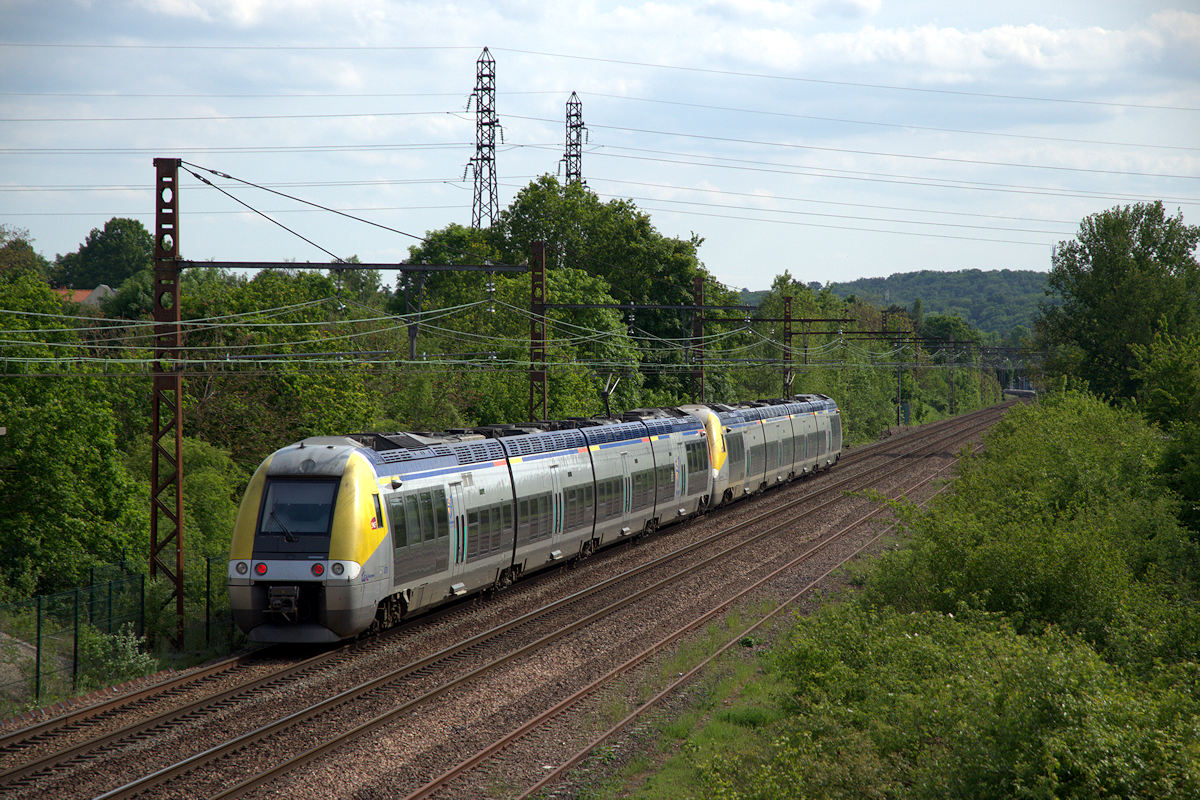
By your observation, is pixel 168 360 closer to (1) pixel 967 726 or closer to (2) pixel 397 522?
(2) pixel 397 522

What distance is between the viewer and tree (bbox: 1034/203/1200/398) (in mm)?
57375

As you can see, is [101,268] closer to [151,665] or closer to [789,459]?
[789,459]

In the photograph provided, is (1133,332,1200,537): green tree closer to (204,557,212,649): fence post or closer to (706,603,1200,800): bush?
(706,603,1200,800): bush

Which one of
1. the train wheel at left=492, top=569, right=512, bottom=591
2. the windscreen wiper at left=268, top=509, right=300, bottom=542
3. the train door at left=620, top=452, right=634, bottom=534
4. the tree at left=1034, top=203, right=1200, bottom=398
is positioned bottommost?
the train wheel at left=492, top=569, right=512, bottom=591

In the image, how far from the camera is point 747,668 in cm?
1738

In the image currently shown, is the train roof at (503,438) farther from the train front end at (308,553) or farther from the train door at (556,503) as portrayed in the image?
the train front end at (308,553)

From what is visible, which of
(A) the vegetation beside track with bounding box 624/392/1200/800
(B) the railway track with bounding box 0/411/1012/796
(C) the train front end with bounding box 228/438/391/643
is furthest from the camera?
(C) the train front end with bounding box 228/438/391/643

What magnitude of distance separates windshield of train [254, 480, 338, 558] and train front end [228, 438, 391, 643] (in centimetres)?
2

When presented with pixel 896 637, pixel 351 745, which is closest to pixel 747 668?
pixel 896 637

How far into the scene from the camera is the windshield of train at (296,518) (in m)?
17.3

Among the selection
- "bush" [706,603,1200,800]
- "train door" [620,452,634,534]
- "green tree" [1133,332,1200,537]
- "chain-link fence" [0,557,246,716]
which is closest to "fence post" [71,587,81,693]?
"chain-link fence" [0,557,246,716]

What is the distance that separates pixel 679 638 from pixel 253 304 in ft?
94.0

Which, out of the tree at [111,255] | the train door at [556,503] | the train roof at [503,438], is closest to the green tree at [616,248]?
the train roof at [503,438]

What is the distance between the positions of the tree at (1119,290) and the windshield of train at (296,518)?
5312 cm
